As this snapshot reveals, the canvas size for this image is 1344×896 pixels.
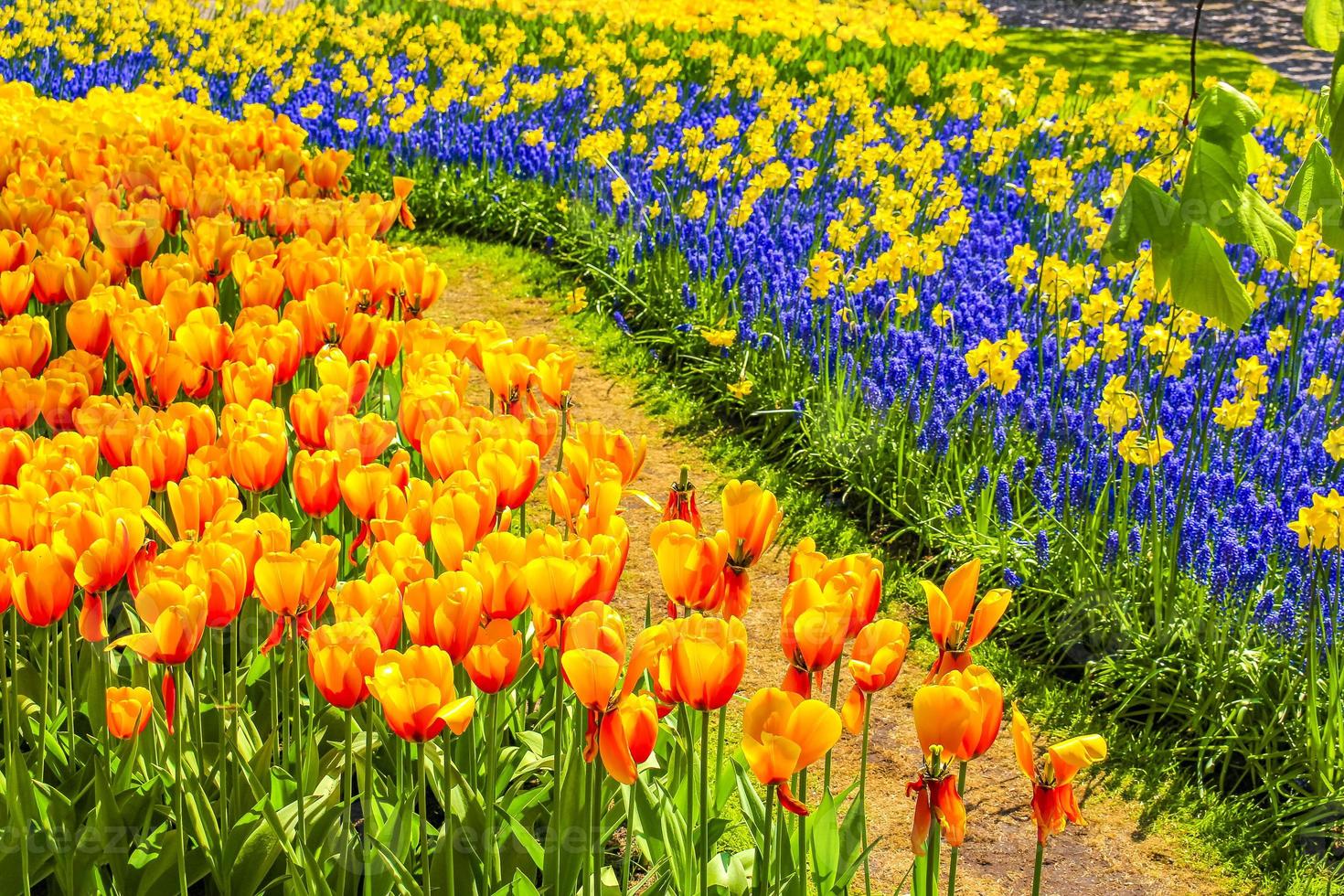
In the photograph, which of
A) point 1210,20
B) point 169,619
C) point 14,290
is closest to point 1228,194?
point 169,619

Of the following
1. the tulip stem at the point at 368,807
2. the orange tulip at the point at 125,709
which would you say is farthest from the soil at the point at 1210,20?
the orange tulip at the point at 125,709

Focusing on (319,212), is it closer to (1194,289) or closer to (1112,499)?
(1112,499)

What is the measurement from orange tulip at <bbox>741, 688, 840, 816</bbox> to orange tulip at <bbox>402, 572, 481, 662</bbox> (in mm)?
410

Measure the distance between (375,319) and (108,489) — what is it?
118 centimetres

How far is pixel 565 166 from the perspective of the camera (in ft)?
27.6

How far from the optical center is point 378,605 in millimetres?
1840

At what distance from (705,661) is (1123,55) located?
1609 centimetres

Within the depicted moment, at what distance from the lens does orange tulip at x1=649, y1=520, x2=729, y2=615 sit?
1.93 meters

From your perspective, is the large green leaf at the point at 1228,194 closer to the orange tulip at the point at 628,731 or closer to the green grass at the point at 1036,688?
the orange tulip at the point at 628,731

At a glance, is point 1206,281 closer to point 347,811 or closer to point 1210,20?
point 347,811

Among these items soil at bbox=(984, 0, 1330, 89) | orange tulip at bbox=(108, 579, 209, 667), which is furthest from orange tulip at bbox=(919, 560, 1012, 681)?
soil at bbox=(984, 0, 1330, 89)

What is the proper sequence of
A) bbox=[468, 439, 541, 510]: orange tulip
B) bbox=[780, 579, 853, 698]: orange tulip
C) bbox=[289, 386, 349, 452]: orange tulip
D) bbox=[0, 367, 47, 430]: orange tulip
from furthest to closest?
bbox=[0, 367, 47, 430]: orange tulip → bbox=[289, 386, 349, 452]: orange tulip → bbox=[468, 439, 541, 510]: orange tulip → bbox=[780, 579, 853, 698]: orange tulip

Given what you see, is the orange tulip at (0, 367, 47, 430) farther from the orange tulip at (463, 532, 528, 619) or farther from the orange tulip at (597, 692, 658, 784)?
the orange tulip at (597, 692, 658, 784)

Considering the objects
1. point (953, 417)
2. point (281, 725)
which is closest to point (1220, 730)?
point (953, 417)
